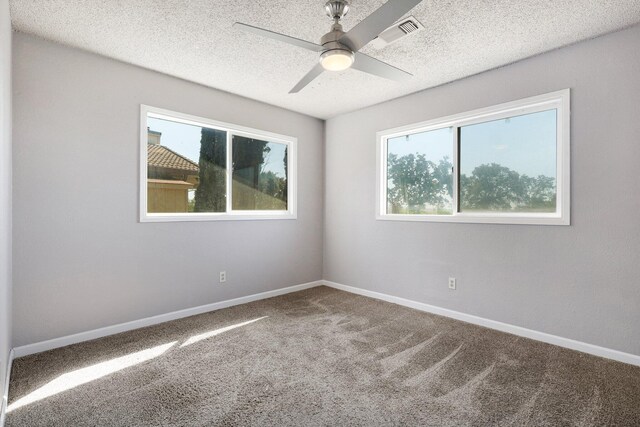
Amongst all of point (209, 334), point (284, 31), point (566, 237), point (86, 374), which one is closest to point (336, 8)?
point (284, 31)

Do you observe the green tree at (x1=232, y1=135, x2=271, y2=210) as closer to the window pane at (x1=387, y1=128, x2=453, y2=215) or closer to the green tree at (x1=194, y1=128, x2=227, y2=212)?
the green tree at (x1=194, y1=128, x2=227, y2=212)

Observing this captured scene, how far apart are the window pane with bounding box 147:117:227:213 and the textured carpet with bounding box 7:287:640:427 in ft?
4.33

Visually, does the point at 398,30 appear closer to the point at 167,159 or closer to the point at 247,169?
the point at 247,169

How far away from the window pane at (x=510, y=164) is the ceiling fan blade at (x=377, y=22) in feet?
6.58

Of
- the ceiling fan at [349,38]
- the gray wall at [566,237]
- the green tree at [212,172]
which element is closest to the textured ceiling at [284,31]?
the gray wall at [566,237]

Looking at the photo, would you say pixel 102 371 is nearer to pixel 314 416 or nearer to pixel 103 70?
pixel 314 416

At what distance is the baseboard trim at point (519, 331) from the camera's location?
2.50m

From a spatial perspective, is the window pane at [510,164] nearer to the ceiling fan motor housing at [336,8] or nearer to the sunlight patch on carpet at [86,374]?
the ceiling fan motor housing at [336,8]

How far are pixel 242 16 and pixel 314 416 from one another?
271 cm

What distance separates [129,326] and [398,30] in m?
3.55

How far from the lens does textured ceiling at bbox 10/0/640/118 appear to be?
2219 millimetres

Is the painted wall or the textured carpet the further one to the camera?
the textured carpet

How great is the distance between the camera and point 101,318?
293 centimetres

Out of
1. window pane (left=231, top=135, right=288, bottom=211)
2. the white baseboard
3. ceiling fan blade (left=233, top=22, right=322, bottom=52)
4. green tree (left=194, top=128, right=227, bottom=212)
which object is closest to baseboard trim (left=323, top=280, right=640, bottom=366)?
the white baseboard
